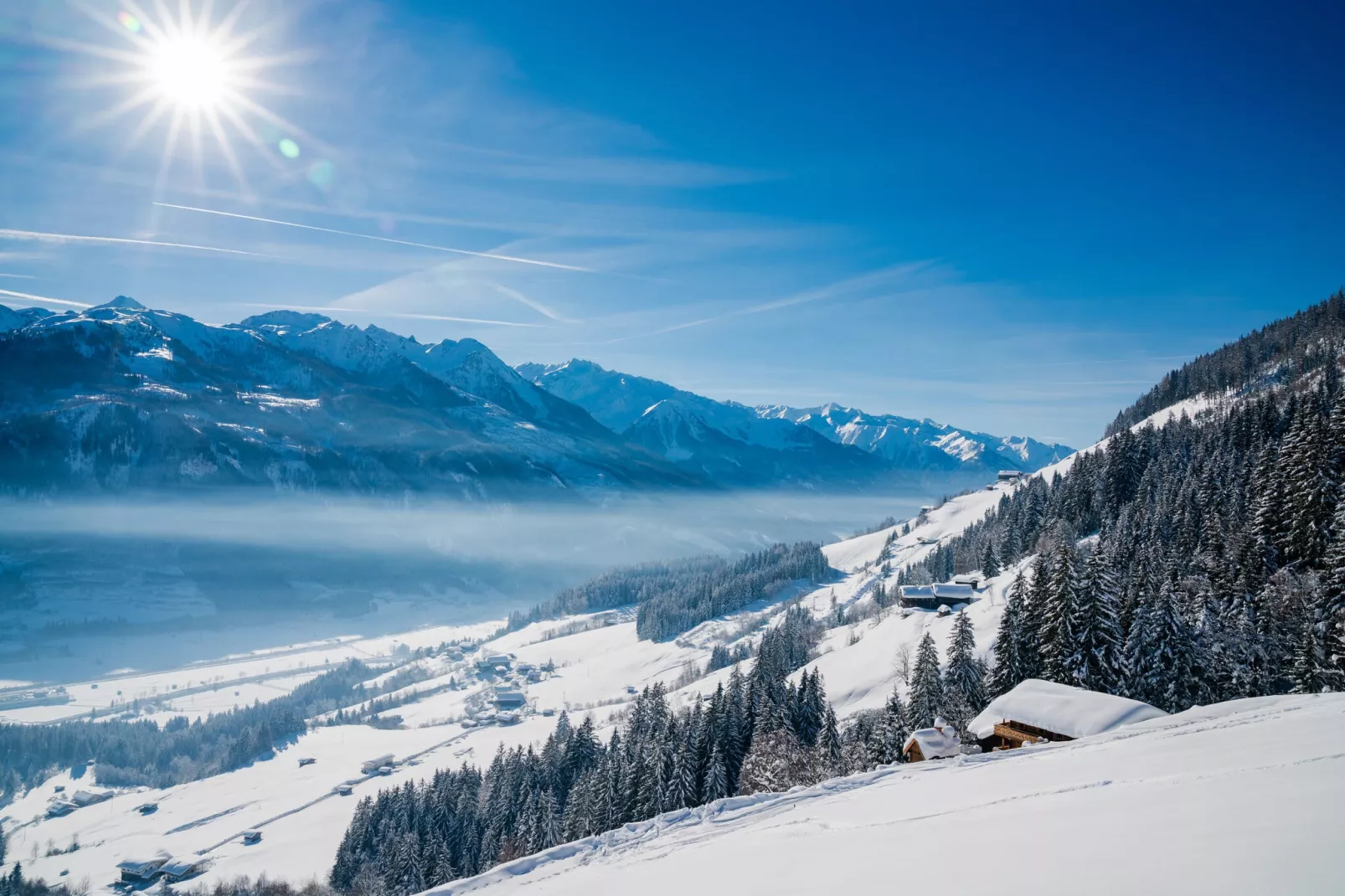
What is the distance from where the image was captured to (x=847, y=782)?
2408 centimetres

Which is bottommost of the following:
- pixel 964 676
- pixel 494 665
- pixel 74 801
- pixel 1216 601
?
pixel 74 801

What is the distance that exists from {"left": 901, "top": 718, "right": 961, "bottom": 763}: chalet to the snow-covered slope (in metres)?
11.0

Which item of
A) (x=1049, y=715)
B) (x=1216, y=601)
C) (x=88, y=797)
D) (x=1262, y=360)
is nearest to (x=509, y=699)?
(x=88, y=797)

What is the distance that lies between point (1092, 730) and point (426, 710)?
528 ft

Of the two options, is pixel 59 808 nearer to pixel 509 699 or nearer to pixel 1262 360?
pixel 509 699

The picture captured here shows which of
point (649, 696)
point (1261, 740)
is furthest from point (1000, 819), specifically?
point (649, 696)

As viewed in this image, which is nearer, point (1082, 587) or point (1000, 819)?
point (1000, 819)

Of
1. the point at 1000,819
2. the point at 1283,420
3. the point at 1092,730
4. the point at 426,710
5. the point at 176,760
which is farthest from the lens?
the point at 426,710

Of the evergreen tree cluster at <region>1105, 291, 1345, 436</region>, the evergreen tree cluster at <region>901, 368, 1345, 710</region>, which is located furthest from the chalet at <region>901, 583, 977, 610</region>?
the evergreen tree cluster at <region>1105, 291, 1345, 436</region>

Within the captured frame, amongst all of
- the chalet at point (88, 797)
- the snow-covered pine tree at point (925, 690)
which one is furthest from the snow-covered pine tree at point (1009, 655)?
the chalet at point (88, 797)

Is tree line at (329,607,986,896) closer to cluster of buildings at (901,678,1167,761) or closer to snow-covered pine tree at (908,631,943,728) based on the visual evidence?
snow-covered pine tree at (908,631,943,728)

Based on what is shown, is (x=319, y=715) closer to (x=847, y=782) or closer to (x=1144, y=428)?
(x=847, y=782)

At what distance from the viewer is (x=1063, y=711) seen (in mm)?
34250

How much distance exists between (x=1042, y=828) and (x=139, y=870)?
115 m
